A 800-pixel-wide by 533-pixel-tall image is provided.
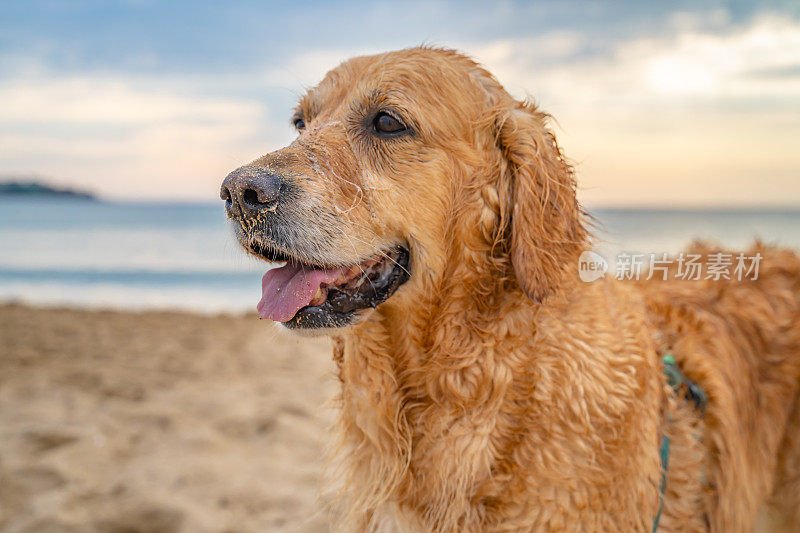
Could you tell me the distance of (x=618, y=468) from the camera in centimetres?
215

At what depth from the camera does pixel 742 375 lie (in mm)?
2738

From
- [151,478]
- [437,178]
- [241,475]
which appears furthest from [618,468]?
[151,478]

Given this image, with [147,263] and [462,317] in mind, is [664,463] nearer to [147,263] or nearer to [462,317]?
[462,317]

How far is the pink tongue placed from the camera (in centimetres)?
214

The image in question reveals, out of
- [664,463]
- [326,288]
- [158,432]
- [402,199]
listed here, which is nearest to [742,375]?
[664,463]

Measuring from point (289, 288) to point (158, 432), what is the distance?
2821mm

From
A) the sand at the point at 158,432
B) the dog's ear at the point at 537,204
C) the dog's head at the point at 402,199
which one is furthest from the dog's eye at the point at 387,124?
the sand at the point at 158,432

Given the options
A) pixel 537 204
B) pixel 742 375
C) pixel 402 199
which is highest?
pixel 537 204

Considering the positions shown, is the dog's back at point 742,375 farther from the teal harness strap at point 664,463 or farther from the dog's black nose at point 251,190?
the dog's black nose at point 251,190

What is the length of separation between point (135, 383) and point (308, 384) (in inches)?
61.7

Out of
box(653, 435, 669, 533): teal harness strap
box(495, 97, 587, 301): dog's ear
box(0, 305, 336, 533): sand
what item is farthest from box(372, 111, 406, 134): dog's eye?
box(653, 435, 669, 533): teal harness strap

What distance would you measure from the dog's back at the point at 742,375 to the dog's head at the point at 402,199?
86 centimetres

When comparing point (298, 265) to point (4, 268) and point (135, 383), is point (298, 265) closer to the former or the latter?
point (135, 383)

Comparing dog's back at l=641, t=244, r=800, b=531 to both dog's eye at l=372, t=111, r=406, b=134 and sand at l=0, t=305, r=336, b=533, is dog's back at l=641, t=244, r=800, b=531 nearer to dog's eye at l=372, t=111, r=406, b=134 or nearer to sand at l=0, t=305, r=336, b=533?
dog's eye at l=372, t=111, r=406, b=134
